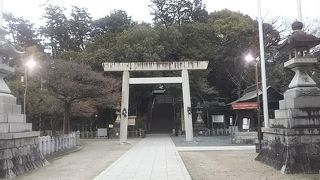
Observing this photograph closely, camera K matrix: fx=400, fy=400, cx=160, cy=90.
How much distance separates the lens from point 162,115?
5362 centimetres

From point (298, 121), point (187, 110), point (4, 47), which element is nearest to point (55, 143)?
point (4, 47)

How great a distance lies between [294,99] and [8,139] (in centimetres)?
932

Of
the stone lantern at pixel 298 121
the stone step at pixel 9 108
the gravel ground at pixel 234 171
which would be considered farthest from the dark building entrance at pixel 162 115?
the stone step at pixel 9 108

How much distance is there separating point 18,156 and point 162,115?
134 feet

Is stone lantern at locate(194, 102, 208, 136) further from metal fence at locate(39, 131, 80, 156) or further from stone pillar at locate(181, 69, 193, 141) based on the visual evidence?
metal fence at locate(39, 131, 80, 156)

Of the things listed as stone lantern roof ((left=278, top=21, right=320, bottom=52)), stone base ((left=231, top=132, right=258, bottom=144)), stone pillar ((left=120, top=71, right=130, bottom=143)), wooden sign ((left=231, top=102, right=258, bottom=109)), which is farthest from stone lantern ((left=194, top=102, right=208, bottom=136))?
stone lantern roof ((left=278, top=21, right=320, bottom=52))

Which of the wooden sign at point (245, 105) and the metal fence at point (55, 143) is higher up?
the wooden sign at point (245, 105)

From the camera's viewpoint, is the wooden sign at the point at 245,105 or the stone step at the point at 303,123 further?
the wooden sign at the point at 245,105

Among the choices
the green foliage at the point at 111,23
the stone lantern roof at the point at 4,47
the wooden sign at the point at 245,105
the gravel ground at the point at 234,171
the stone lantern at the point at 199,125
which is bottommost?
the gravel ground at the point at 234,171

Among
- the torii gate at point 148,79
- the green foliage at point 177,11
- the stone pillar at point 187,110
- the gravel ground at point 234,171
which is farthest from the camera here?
the green foliage at point 177,11

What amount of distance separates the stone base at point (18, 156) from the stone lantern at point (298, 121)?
8.54 metres

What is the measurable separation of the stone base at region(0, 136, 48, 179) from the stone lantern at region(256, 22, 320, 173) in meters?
8.54

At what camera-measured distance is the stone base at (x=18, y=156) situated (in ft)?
39.9

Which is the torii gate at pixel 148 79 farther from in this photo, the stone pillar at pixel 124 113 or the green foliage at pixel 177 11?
the green foliage at pixel 177 11
